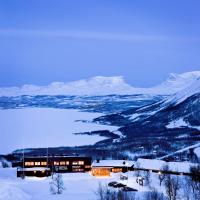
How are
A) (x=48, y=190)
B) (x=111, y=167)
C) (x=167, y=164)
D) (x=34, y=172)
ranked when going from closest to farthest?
(x=48, y=190), (x=34, y=172), (x=111, y=167), (x=167, y=164)

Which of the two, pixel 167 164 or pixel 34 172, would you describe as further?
pixel 167 164

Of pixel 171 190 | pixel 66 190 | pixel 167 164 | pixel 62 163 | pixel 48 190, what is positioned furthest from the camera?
pixel 62 163

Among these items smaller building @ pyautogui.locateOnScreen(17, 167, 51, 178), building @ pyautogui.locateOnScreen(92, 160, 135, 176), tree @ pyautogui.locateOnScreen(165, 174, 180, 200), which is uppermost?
building @ pyautogui.locateOnScreen(92, 160, 135, 176)

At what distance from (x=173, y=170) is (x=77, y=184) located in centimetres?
2955

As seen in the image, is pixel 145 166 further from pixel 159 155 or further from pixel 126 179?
pixel 159 155

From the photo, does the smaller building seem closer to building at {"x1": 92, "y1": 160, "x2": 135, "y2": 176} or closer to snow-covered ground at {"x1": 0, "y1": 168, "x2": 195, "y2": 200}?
building at {"x1": 92, "y1": 160, "x2": 135, "y2": 176}

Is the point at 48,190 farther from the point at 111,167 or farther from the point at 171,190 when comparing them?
the point at 111,167

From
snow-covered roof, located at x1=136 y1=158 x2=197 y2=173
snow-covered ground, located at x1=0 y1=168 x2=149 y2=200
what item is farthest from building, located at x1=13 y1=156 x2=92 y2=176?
snow-covered ground, located at x1=0 y1=168 x2=149 y2=200

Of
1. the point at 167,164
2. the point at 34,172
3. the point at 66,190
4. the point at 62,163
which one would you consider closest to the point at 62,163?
the point at 62,163

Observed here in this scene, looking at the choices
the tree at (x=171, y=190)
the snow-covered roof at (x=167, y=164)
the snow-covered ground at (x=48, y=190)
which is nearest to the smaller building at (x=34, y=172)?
the snow-covered ground at (x=48, y=190)

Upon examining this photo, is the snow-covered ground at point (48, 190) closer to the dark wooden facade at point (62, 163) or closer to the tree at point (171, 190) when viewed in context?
the tree at point (171, 190)

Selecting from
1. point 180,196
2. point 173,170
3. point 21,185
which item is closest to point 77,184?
point 21,185

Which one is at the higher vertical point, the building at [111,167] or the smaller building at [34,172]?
the building at [111,167]

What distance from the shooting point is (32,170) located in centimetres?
9269
